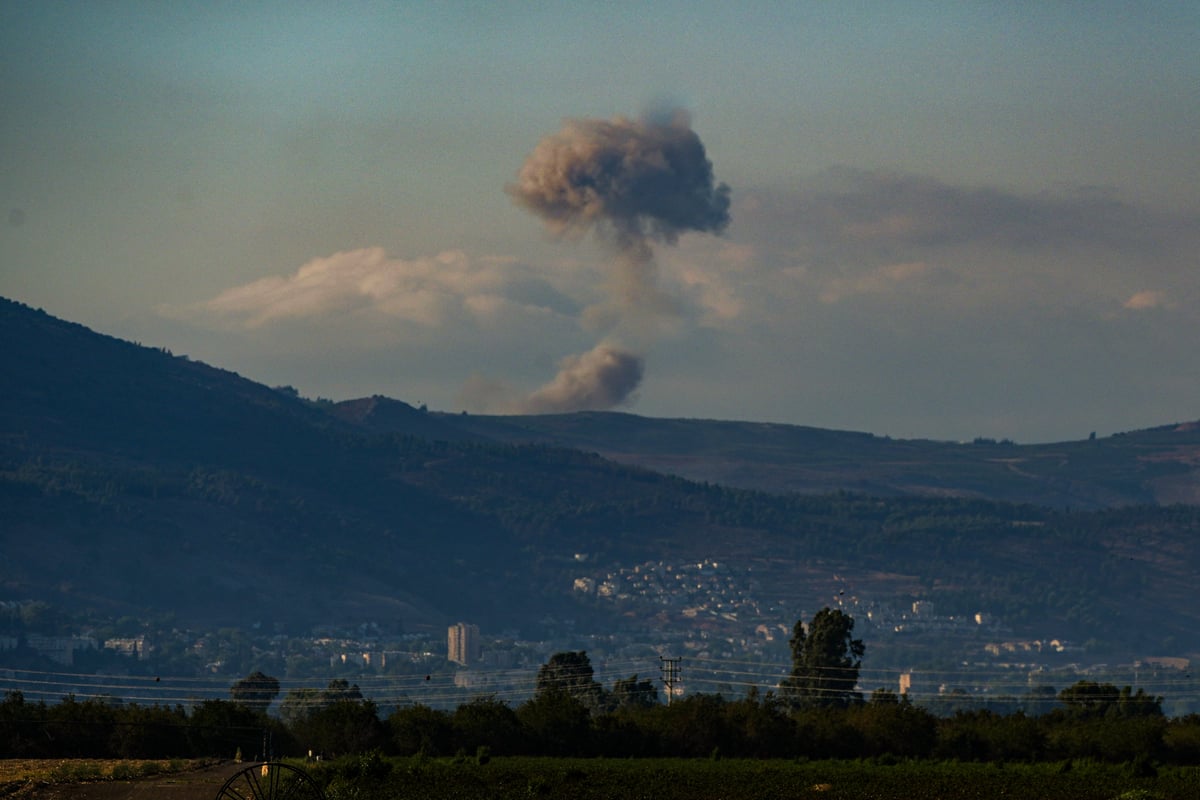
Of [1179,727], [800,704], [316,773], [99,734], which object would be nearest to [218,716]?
[99,734]

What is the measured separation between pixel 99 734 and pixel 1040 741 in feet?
172

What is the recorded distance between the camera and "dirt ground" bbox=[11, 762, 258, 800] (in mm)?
76875

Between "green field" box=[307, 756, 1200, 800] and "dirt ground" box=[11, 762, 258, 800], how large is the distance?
4916 millimetres

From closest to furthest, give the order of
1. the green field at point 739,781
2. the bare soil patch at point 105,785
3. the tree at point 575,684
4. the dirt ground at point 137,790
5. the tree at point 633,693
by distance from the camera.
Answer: the dirt ground at point 137,790 → the bare soil patch at point 105,785 → the green field at point 739,781 → the tree at point 633,693 → the tree at point 575,684

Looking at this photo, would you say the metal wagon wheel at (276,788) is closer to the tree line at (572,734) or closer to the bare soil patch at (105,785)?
the bare soil patch at (105,785)

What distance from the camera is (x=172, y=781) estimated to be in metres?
84.0

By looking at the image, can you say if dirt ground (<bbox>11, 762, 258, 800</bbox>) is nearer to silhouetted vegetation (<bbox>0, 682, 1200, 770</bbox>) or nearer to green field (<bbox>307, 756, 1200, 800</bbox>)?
green field (<bbox>307, 756, 1200, 800</bbox>)

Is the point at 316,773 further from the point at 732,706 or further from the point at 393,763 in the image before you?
the point at 732,706

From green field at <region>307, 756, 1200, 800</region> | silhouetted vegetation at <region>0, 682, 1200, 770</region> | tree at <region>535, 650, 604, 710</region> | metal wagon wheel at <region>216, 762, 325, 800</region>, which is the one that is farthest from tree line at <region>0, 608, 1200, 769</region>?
tree at <region>535, 650, 604, 710</region>

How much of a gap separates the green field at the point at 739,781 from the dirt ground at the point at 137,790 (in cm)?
492

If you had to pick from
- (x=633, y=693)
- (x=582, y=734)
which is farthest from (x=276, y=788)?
(x=633, y=693)

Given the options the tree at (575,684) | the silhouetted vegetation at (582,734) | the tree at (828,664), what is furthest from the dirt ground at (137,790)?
the tree at (828,664)

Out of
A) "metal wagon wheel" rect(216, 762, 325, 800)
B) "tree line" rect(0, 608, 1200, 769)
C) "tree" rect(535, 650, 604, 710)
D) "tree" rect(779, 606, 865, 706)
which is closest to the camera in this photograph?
"metal wagon wheel" rect(216, 762, 325, 800)

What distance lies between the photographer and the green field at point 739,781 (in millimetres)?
80875
